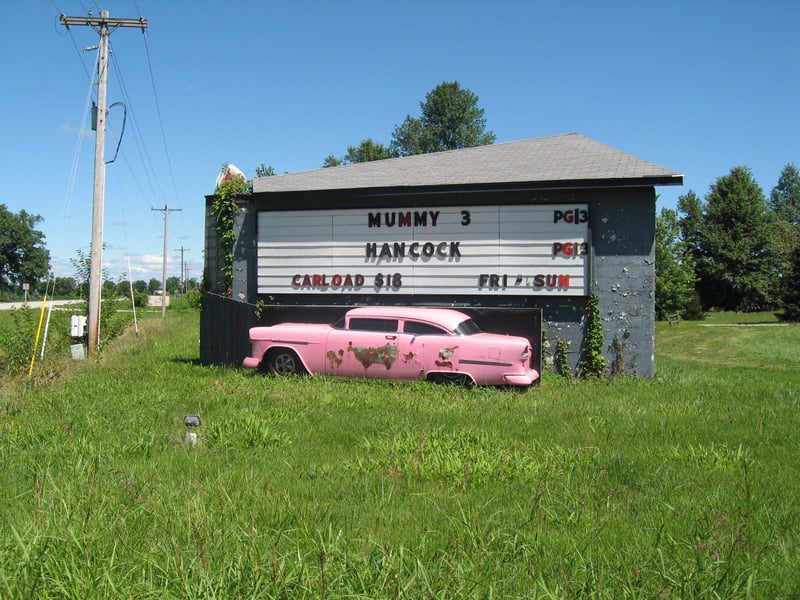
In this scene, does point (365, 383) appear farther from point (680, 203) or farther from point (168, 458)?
point (680, 203)

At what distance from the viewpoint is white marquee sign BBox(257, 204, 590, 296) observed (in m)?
13.6

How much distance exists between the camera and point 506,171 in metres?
14.4

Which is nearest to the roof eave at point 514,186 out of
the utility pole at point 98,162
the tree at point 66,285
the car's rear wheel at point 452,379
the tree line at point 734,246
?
the car's rear wheel at point 452,379

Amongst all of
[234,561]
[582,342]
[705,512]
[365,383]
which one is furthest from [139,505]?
[582,342]

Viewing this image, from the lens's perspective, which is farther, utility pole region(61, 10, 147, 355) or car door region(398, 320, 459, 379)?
utility pole region(61, 10, 147, 355)

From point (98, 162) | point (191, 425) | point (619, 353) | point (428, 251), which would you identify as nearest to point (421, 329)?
point (428, 251)

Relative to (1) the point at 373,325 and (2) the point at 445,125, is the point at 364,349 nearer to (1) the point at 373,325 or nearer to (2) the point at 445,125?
(1) the point at 373,325

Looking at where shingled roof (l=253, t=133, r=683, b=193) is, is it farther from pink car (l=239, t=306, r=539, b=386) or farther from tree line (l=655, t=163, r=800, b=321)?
tree line (l=655, t=163, r=800, b=321)

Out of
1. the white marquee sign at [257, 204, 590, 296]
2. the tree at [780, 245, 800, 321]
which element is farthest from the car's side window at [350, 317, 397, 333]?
the tree at [780, 245, 800, 321]

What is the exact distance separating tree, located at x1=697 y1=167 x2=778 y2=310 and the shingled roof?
5840 cm

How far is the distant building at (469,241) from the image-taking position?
1334 centimetres

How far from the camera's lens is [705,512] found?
4852 millimetres

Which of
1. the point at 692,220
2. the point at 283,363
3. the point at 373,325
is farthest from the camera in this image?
the point at 692,220

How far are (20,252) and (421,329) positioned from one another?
114499 mm
